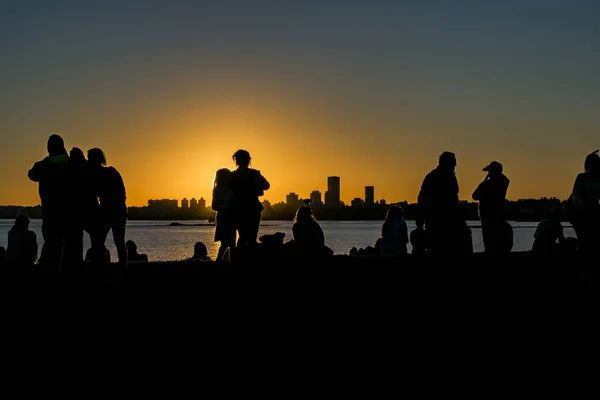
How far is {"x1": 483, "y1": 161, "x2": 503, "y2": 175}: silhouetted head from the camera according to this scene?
14602mm

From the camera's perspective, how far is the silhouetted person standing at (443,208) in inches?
500

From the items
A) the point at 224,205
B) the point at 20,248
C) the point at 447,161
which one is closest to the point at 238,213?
the point at 224,205

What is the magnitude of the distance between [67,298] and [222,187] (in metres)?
3.80

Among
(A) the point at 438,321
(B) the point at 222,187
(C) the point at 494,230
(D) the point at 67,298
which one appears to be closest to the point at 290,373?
(A) the point at 438,321

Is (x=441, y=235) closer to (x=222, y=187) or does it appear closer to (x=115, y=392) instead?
(x=222, y=187)

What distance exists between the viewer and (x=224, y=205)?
13.0 metres

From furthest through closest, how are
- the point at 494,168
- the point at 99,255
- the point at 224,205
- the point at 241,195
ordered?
1. the point at 494,168
2. the point at 224,205
3. the point at 241,195
4. the point at 99,255

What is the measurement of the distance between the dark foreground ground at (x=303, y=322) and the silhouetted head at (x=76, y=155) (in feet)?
5.35

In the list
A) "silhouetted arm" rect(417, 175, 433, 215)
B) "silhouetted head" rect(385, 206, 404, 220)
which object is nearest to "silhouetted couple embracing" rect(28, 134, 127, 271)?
"silhouetted arm" rect(417, 175, 433, 215)

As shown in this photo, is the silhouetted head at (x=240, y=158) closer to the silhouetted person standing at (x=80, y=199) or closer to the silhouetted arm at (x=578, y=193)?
the silhouetted person standing at (x=80, y=199)

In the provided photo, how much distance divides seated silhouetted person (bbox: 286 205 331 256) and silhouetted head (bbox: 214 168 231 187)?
127 inches

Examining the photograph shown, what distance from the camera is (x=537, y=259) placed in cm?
1647

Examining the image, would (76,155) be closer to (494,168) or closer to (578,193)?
(578,193)

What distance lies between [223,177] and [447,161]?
3.63 metres
